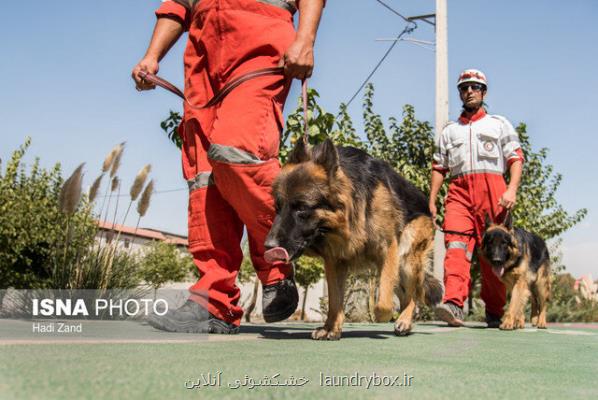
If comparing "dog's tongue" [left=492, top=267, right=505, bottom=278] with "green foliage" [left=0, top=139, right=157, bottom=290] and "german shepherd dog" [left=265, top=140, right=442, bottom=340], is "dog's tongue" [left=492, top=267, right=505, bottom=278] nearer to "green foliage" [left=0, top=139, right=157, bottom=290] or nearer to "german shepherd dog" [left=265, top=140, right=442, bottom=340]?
"german shepherd dog" [left=265, top=140, right=442, bottom=340]

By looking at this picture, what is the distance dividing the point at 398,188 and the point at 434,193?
7.61ft

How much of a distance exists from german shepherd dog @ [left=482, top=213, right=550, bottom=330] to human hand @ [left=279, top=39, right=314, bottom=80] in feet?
11.7

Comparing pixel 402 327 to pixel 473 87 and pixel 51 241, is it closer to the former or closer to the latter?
pixel 473 87

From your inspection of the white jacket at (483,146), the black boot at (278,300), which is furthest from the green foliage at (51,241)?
the white jacket at (483,146)

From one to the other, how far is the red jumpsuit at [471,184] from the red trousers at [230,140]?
299 cm

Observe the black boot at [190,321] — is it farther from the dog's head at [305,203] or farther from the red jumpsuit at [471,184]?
the red jumpsuit at [471,184]

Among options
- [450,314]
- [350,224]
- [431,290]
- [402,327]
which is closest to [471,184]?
[450,314]

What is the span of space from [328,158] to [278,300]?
0.96m

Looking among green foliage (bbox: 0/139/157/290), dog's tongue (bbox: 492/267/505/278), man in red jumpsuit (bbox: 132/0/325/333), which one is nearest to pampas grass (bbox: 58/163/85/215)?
green foliage (bbox: 0/139/157/290)

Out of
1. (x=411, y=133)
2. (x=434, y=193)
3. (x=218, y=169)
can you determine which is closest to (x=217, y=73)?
(x=218, y=169)

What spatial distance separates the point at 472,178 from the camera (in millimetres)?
6496

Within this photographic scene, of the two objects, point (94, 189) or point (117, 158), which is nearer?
point (94, 189)

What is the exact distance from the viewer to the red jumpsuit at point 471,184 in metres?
6.40

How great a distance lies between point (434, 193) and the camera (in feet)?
21.9
